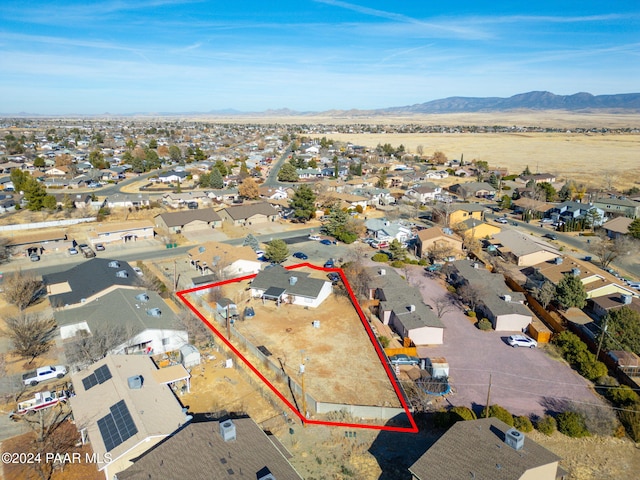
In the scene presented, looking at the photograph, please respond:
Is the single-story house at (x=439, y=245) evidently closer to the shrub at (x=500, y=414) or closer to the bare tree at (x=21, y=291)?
the shrub at (x=500, y=414)

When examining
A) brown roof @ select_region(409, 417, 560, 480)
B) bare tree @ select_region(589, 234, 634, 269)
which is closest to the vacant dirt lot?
brown roof @ select_region(409, 417, 560, 480)

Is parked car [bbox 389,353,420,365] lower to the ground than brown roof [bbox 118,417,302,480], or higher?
lower

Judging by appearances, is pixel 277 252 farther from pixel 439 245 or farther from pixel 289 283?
pixel 439 245

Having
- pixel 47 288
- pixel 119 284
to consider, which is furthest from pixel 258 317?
pixel 47 288

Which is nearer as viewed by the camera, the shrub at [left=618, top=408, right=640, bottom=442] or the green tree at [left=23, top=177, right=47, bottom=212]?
the shrub at [left=618, top=408, right=640, bottom=442]

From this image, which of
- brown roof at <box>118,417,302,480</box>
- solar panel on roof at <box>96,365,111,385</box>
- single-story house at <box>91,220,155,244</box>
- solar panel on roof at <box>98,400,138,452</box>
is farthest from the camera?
single-story house at <box>91,220,155,244</box>

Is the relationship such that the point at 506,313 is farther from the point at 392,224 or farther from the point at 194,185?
the point at 194,185

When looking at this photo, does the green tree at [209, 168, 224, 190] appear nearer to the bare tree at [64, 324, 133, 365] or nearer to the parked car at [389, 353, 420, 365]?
the bare tree at [64, 324, 133, 365]

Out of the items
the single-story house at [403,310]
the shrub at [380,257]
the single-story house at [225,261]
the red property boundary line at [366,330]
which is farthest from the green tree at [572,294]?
the single-story house at [225,261]
